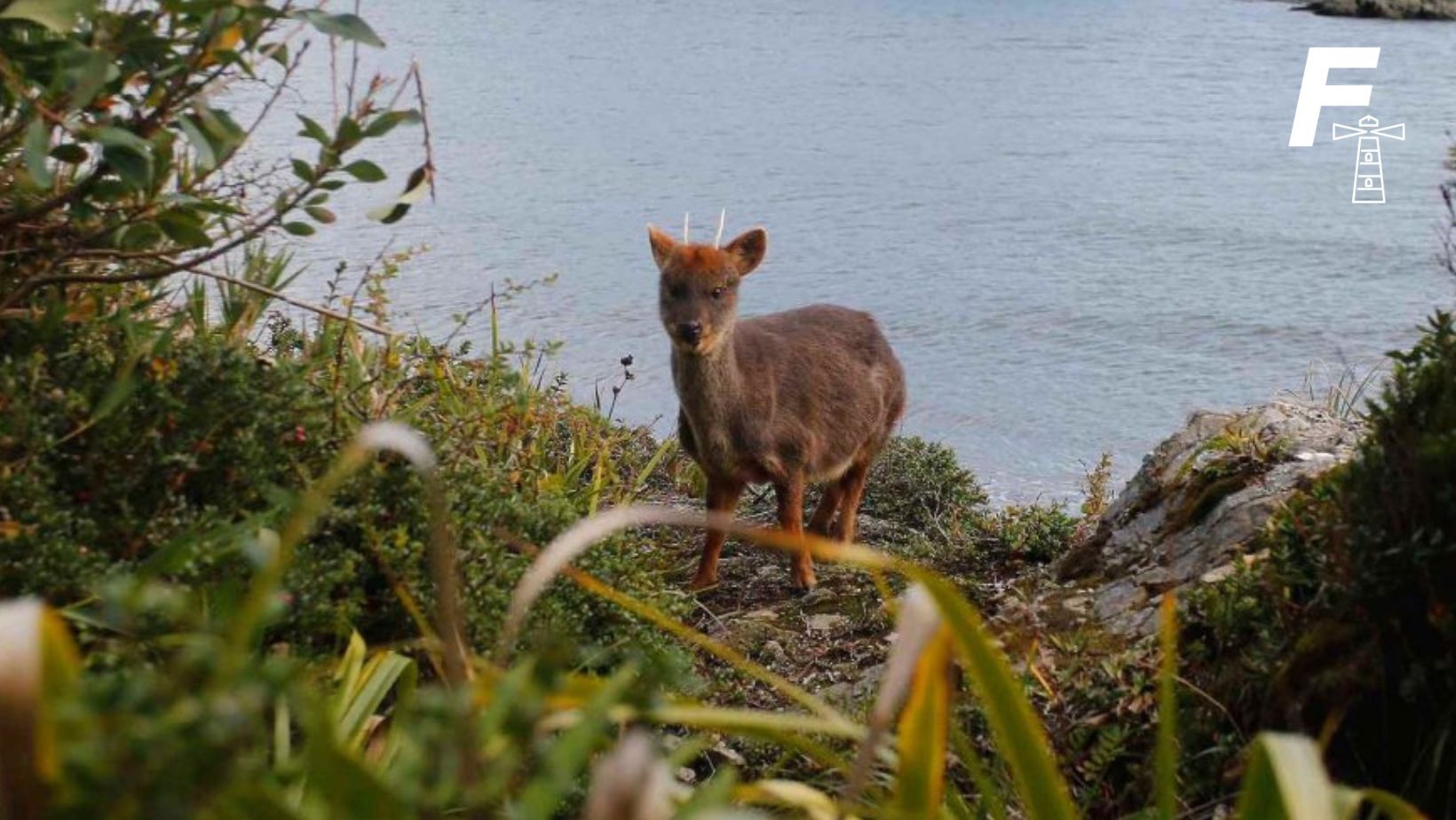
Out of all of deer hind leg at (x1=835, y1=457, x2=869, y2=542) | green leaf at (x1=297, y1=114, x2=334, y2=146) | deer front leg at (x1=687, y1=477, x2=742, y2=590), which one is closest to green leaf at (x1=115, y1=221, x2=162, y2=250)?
green leaf at (x1=297, y1=114, x2=334, y2=146)

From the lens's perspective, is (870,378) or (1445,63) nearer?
(870,378)

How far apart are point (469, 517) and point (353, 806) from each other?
7.34 ft

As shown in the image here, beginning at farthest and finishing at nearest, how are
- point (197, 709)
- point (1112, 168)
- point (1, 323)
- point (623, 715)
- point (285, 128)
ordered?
point (1112, 168) < point (285, 128) < point (1, 323) < point (623, 715) < point (197, 709)

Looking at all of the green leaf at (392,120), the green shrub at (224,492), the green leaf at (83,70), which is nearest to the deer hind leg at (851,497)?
the green shrub at (224,492)

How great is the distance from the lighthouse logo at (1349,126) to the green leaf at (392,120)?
6448 mm

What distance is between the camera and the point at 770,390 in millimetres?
6125

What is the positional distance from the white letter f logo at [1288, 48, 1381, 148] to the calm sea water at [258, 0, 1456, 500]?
3.6 inches

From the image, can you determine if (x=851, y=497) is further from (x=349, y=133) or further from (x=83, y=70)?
(x=83, y=70)

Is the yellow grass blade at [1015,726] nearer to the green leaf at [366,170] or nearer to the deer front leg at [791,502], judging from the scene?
the green leaf at [366,170]

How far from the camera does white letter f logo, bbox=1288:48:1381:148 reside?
9.66m

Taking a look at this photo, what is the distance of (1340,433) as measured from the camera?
170 inches

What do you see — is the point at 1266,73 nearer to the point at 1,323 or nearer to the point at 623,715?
the point at 1,323

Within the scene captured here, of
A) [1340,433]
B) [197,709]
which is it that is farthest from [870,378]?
[197,709]

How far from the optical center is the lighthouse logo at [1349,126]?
880cm
